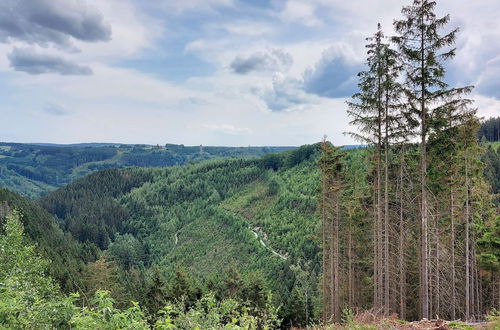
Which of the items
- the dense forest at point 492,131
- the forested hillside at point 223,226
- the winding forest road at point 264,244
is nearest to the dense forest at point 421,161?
the forested hillside at point 223,226

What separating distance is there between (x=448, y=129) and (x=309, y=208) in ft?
277

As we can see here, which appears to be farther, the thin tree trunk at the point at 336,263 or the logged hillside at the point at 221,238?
the logged hillside at the point at 221,238

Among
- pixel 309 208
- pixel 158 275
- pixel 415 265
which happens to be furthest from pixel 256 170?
pixel 415 265

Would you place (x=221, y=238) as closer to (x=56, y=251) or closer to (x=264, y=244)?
(x=264, y=244)

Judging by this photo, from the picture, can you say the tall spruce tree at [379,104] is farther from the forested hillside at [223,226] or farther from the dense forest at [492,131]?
the dense forest at [492,131]

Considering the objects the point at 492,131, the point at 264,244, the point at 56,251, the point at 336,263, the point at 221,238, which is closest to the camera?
the point at 336,263

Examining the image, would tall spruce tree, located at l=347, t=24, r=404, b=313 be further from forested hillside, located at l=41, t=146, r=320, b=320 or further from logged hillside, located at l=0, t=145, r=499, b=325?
forested hillside, located at l=41, t=146, r=320, b=320

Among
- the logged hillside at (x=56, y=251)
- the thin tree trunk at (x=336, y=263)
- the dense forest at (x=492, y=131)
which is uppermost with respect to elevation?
the dense forest at (x=492, y=131)

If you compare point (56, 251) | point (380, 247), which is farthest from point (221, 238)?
point (380, 247)

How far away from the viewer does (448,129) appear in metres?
18.9

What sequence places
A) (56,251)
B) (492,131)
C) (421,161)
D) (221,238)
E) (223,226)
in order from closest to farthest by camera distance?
1. (421,161)
2. (56,251)
3. (221,238)
4. (223,226)
5. (492,131)

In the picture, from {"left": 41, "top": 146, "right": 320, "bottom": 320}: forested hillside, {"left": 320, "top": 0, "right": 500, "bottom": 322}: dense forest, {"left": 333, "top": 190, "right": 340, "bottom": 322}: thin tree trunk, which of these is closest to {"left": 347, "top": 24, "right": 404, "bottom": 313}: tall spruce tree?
{"left": 320, "top": 0, "right": 500, "bottom": 322}: dense forest

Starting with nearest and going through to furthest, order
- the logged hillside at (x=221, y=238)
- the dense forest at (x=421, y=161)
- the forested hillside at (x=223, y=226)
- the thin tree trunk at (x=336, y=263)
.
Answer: the dense forest at (x=421, y=161), the thin tree trunk at (x=336, y=263), the logged hillside at (x=221, y=238), the forested hillside at (x=223, y=226)

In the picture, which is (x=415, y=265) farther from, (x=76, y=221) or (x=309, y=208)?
(x=76, y=221)
